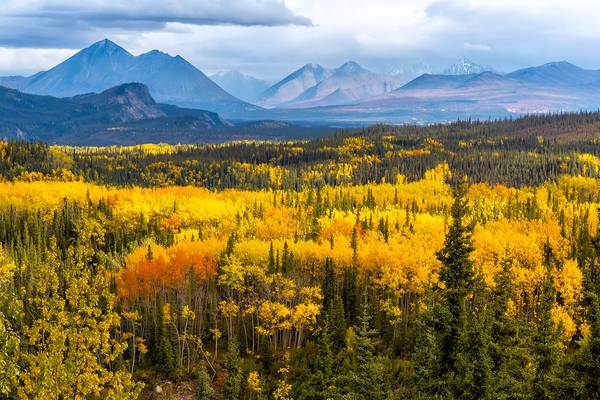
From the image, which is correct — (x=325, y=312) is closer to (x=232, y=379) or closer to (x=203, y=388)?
(x=232, y=379)

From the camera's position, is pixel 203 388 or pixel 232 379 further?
pixel 203 388

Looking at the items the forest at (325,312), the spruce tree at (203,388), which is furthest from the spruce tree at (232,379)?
the spruce tree at (203,388)

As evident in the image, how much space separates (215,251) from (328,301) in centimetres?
2856

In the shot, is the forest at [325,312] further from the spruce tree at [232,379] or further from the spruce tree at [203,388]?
the spruce tree at [203,388]

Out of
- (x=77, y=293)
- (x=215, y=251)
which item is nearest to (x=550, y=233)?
(x=215, y=251)

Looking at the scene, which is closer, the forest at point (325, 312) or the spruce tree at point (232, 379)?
the forest at point (325, 312)

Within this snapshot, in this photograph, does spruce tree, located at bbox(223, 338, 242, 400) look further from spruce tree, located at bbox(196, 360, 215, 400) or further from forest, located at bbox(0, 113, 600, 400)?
spruce tree, located at bbox(196, 360, 215, 400)

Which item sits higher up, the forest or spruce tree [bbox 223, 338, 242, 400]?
the forest

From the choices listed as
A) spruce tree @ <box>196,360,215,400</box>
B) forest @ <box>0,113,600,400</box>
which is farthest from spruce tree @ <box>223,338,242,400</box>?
spruce tree @ <box>196,360,215,400</box>

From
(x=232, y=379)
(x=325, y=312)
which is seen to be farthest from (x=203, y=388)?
(x=325, y=312)

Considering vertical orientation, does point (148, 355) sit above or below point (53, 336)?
below

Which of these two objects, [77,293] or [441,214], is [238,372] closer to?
[77,293]

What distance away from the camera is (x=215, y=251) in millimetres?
122062

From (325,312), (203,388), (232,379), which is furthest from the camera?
(325,312)
